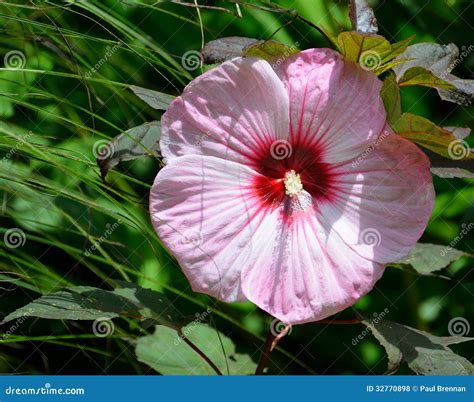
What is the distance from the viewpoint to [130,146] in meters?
0.76

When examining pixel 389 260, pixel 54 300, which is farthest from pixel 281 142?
pixel 54 300

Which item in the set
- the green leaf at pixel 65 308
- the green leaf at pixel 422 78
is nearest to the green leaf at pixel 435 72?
the green leaf at pixel 422 78

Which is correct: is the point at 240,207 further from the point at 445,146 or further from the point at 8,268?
the point at 8,268

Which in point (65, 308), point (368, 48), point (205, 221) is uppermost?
point (368, 48)

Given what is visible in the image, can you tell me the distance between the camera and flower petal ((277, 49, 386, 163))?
724 millimetres

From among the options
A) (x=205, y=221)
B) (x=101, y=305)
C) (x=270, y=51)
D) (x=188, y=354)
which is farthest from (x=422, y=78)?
(x=188, y=354)

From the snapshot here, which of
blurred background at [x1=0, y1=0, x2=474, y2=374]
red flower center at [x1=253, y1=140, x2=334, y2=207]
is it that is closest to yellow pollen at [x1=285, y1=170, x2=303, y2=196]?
red flower center at [x1=253, y1=140, x2=334, y2=207]

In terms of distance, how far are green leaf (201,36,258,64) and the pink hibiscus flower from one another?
0.04m

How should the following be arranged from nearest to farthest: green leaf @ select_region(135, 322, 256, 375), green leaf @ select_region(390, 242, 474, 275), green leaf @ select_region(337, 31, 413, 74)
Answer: green leaf @ select_region(337, 31, 413, 74) → green leaf @ select_region(390, 242, 474, 275) → green leaf @ select_region(135, 322, 256, 375)

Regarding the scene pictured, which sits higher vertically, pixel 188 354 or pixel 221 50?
pixel 221 50

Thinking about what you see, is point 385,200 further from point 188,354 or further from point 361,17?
point 188,354

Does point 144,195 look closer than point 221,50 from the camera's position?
No

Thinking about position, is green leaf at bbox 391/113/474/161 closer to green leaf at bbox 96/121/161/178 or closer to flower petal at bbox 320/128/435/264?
flower petal at bbox 320/128/435/264

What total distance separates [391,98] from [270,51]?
127 millimetres
